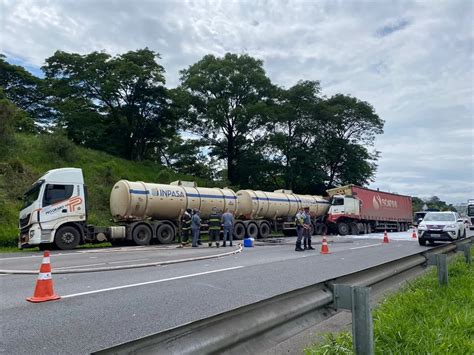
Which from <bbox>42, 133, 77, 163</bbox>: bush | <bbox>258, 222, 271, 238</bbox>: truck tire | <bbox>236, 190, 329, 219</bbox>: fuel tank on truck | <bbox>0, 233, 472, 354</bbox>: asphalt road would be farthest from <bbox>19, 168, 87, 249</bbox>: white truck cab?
<bbox>258, 222, 271, 238</bbox>: truck tire

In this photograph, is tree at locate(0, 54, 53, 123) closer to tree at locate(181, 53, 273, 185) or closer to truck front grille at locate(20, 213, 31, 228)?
tree at locate(181, 53, 273, 185)

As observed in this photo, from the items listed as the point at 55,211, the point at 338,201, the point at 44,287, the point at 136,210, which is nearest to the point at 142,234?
the point at 136,210

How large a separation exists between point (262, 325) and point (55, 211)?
1484cm

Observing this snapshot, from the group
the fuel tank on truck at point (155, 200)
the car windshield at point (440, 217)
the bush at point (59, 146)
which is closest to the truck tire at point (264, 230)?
the fuel tank on truck at point (155, 200)

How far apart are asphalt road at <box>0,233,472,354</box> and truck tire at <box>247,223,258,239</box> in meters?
14.5

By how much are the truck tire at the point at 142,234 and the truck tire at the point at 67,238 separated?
322 centimetres

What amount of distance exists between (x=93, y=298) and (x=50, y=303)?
0.63 m

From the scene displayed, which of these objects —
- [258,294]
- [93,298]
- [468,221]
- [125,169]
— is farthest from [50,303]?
[468,221]

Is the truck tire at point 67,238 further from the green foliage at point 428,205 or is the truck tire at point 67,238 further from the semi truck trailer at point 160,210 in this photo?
the green foliage at point 428,205

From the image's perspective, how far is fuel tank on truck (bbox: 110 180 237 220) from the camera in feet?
65.5

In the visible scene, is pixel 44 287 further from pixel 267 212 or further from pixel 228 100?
pixel 228 100

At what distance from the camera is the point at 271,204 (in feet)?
91.6

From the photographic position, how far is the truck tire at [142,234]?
1931cm

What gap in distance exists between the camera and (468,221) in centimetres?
4272
